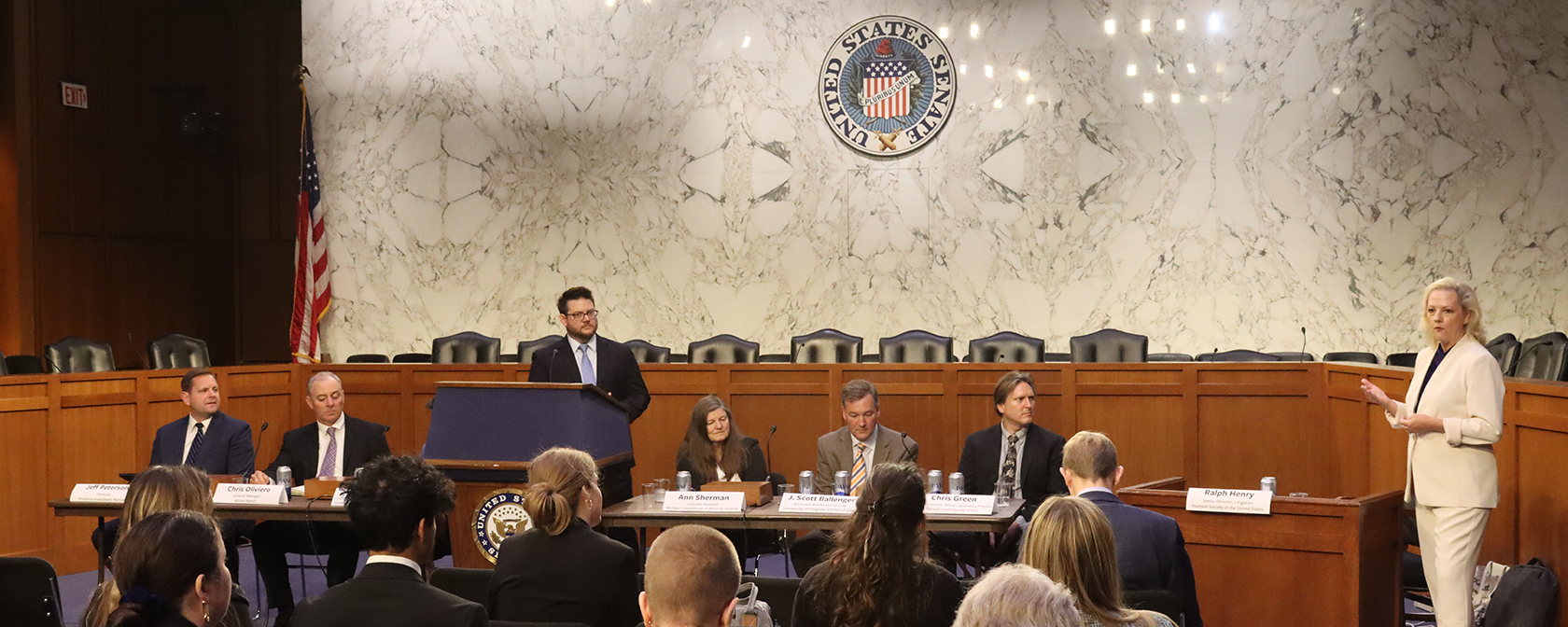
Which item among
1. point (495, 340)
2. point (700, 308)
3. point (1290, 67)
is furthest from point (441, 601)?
point (1290, 67)

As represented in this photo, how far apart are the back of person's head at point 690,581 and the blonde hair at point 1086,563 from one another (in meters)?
0.71

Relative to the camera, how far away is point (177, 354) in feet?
25.3

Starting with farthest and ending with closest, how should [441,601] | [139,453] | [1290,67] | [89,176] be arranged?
[89,176] < [1290,67] < [139,453] < [441,601]

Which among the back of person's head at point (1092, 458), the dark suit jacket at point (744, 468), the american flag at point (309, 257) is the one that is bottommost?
the dark suit jacket at point (744, 468)

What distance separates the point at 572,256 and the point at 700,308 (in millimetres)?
1157

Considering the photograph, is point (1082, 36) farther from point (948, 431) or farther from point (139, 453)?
point (139, 453)

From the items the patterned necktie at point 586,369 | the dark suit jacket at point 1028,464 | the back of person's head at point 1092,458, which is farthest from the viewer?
the patterned necktie at point 586,369

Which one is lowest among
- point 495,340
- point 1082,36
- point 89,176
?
point 495,340

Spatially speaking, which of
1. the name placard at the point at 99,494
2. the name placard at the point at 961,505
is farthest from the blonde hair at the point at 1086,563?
the name placard at the point at 99,494

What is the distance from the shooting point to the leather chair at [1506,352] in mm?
6020

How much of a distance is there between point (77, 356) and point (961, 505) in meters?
5.66

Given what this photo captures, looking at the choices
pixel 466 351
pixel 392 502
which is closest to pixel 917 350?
pixel 466 351

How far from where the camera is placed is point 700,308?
10.2 metres

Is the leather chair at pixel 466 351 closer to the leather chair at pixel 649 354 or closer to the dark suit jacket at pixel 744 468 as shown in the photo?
the leather chair at pixel 649 354
